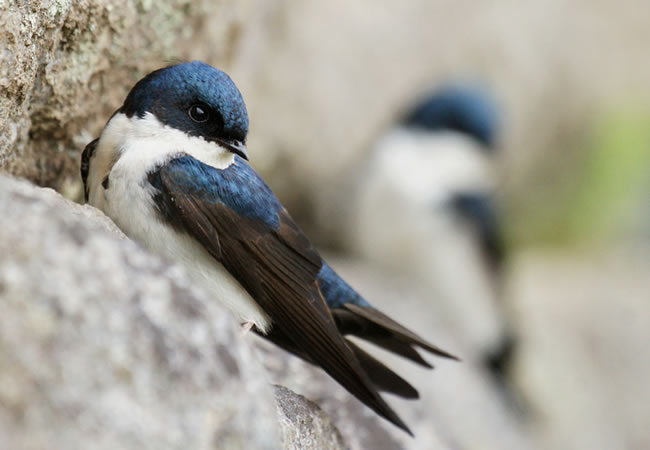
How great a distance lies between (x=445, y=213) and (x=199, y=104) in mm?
3050

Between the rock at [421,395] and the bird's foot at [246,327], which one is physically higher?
the bird's foot at [246,327]

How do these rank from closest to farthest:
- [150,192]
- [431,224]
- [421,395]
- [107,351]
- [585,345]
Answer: [107,351], [150,192], [421,395], [431,224], [585,345]

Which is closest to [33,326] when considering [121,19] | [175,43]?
[121,19]

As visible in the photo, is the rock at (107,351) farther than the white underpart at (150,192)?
No

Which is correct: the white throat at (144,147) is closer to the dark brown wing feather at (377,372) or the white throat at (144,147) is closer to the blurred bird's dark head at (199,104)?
the blurred bird's dark head at (199,104)

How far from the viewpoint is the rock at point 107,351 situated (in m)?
1.17

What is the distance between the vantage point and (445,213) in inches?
192

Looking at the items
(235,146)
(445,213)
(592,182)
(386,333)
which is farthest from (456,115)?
(235,146)

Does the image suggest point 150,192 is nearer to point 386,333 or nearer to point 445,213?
point 386,333

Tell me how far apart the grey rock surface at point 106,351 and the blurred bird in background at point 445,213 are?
329 cm

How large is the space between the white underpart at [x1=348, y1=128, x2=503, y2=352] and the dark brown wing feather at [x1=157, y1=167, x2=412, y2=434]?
2663mm

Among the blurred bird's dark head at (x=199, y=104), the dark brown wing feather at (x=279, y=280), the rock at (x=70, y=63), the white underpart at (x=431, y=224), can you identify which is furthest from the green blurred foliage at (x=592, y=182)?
the blurred bird's dark head at (x=199, y=104)

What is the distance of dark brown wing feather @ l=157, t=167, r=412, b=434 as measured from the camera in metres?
1.89

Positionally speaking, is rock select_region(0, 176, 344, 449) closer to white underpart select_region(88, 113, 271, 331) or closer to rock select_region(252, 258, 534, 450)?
white underpart select_region(88, 113, 271, 331)
